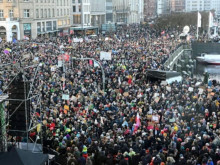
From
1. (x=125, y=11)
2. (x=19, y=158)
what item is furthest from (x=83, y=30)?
(x=19, y=158)

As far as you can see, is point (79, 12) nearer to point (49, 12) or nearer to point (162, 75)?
point (49, 12)

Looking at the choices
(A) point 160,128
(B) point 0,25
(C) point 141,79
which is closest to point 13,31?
(B) point 0,25

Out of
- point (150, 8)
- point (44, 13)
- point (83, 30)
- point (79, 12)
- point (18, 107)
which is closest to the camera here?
point (18, 107)

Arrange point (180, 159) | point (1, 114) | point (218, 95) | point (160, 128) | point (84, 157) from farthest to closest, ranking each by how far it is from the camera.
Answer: point (218, 95) < point (160, 128) < point (84, 157) < point (180, 159) < point (1, 114)

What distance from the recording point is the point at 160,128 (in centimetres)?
1783

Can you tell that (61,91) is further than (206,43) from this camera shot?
No

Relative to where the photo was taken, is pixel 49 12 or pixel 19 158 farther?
pixel 49 12

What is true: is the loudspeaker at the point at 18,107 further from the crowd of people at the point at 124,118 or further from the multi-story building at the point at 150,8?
the multi-story building at the point at 150,8

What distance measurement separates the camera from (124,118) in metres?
18.5

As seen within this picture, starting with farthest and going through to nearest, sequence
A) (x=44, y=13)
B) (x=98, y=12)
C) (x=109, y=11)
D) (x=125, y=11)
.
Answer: (x=125, y=11) → (x=109, y=11) → (x=98, y=12) → (x=44, y=13)

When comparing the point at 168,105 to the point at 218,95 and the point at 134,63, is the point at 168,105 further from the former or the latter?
the point at 134,63

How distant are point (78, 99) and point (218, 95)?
8.45 meters

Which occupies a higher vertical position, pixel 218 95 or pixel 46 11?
pixel 46 11

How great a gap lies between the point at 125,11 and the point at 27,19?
5811 centimetres
